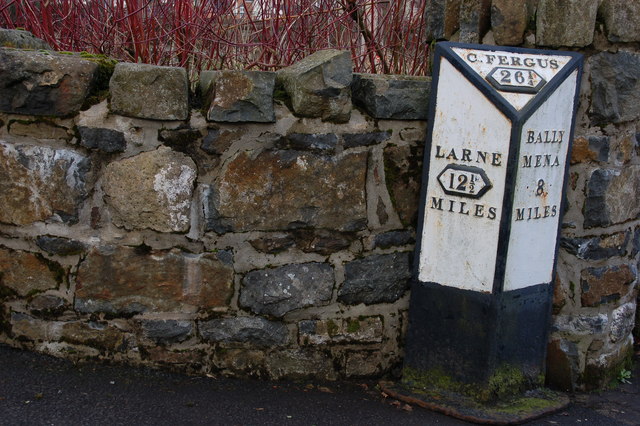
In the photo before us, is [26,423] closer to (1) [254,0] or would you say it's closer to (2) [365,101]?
(2) [365,101]

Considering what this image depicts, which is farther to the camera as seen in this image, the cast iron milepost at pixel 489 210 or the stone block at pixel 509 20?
the stone block at pixel 509 20

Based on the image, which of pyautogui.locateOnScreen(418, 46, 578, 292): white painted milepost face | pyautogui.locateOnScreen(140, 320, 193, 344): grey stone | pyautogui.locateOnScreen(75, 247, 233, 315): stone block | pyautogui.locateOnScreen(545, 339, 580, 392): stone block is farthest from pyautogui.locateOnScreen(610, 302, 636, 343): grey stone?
pyautogui.locateOnScreen(140, 320, 193, 344): grey stone

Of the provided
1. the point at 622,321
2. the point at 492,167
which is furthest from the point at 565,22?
the point at 622,321

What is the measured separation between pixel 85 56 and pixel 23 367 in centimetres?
123

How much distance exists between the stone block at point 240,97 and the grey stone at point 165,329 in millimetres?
795

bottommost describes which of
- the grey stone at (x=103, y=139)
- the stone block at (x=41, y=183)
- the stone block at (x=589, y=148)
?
the stone block at (x=41, y=183)

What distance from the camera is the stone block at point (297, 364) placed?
108 inches

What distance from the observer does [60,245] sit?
260 cm

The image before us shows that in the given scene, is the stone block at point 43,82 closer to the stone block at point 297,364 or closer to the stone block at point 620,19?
the stone block at point 297,364

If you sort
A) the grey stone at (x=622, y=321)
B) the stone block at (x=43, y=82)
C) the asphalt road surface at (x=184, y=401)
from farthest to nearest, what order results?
the grey stone at (x=622, y=321) < the stone block at (x=43, y=82) < the asphalt road surface at (x=184, y=401)

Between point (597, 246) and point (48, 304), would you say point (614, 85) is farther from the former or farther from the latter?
point (48, 304)

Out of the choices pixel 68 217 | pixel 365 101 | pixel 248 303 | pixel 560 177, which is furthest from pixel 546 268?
pixel 68 217

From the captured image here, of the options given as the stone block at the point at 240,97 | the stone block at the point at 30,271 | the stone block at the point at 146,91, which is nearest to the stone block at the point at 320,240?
the stone block at the point at 240,97

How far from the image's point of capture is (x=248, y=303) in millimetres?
2684
